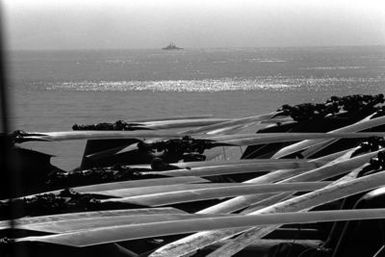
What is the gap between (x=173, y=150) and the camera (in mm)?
9445

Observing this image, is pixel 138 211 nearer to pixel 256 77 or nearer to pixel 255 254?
pixel 255 254

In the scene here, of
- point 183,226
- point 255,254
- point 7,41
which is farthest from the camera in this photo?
point 255,254

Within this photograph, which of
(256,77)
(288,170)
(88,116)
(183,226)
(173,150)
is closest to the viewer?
(183,226)

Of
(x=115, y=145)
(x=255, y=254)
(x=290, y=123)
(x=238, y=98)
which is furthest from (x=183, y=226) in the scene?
(x=238, y=98)

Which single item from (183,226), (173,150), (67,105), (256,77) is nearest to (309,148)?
(173,150)

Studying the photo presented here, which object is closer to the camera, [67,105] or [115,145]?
[115,145]

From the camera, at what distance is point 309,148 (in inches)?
384

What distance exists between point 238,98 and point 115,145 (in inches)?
2265

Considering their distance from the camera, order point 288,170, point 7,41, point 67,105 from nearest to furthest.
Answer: point 7,41, point 288,170, point 67,105

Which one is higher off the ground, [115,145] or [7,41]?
[7,41]

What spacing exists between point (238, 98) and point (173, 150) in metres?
59.0

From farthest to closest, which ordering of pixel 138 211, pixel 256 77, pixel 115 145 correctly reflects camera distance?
pixel 256 77
pixel 115 145
pixel 138 211

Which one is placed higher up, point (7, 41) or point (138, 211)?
point (7, 41)

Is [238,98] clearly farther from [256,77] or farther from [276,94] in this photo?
[256,77]
